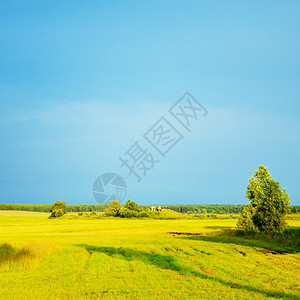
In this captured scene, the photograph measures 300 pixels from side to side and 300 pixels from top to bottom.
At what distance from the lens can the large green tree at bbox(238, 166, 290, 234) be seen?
32844 millimetres

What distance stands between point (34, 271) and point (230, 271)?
10.6 m

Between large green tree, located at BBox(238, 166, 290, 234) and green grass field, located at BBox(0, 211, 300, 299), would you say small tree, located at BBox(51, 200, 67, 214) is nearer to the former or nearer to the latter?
large green tree, located at BBox(238, 166, 290, 234)

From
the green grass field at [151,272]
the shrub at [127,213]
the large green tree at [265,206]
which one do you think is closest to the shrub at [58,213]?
the shrub at [127,213]

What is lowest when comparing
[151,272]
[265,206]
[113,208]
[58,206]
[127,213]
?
[127,213]

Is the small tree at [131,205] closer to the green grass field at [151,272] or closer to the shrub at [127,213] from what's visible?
the shrub at [127,213]

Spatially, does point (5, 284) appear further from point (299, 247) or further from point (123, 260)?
point (299, 247)

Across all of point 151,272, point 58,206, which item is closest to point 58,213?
point 58,206

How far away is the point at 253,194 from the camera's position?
3478 cm

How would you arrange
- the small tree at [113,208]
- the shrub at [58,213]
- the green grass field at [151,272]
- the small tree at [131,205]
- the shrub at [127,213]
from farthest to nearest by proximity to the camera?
the shrub at [58,213]
the small tree at [131,205]
the small tree at [113,208]
the shrub at [127,213]
the green grass field at [151,272]

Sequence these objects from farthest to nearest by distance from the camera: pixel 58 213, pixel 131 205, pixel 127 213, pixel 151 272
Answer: pixel 58 213 < pixel 131 205 < pixel 127 213 < pixel 151 272

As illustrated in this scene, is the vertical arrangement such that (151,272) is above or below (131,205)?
above

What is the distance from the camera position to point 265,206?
33.6 metres

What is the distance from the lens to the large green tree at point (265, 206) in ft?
108

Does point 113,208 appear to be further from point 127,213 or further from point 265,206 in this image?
point 265,206
